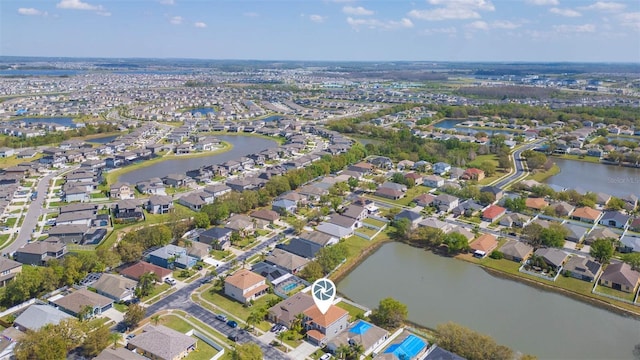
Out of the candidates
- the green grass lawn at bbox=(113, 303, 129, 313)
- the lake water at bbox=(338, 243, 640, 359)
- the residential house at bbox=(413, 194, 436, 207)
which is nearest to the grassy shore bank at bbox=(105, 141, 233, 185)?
the green grass lawn at bbox=(113, 303, 129, 313)

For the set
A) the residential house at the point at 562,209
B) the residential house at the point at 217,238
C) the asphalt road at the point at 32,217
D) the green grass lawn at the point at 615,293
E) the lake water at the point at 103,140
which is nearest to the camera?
the green grass lawn at the point at 615,293

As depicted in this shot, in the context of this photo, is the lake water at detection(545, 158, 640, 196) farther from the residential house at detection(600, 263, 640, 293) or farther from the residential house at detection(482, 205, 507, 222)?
the residential house at detection(600, 263, 640, 293)

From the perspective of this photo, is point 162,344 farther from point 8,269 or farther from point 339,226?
point 339,226

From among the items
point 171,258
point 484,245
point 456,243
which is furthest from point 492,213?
point 171,258

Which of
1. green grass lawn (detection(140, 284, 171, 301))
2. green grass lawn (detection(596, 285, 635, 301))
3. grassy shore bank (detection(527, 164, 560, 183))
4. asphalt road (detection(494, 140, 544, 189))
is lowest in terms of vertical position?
green grass lawn (detection(140, 284, 171, 301))

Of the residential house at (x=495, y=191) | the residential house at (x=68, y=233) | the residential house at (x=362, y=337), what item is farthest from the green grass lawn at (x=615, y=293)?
the residential house at (x=68, y=233)

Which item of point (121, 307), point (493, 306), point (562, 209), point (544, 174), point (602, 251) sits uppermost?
point (602, 251)

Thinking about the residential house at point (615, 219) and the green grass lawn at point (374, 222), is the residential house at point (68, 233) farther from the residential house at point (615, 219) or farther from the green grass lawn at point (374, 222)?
the residential house at point (615, 219)
